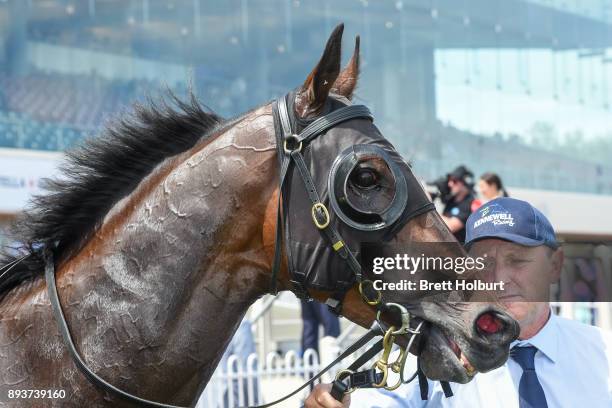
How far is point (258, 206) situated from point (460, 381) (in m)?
0.69

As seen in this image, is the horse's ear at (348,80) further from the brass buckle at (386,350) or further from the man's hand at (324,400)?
the man's hand at (324,400)

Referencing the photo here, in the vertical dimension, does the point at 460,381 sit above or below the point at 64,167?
below

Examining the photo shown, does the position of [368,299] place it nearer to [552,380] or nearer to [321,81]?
[321,81]

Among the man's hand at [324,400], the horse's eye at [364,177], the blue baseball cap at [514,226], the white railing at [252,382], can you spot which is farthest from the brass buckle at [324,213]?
the white railing at [252,382]

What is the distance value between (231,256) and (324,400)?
0.50 m

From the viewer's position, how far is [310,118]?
227 cm

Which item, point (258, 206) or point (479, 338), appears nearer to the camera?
point (479, 338)

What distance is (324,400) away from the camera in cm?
237

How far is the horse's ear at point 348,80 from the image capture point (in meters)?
2.43

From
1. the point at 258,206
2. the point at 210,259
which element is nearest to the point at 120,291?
the point at 210,259

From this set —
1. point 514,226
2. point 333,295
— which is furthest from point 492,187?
point 333,295

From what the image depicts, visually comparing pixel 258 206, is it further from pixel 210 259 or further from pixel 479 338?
pixel 479 338

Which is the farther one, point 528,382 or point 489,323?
point 528,382

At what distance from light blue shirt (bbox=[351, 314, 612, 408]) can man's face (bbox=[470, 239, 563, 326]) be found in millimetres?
76
